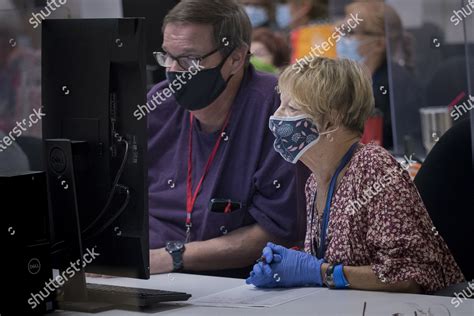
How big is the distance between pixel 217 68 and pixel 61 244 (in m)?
0.94

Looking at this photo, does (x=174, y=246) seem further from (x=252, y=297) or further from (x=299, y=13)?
(x=299, y=13)

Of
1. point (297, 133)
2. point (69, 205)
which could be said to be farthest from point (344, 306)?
point (69, 205)

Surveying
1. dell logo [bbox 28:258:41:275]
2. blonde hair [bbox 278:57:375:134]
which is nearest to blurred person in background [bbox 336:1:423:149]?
blonde hair [bbox 278:57:375:134]

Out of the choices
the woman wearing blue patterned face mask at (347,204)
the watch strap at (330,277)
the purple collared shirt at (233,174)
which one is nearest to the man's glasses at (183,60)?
the purple collared shirt at (233,174)

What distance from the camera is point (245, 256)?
294cm

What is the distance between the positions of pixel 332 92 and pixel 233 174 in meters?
0.60

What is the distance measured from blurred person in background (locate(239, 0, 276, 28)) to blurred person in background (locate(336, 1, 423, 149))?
3394mm

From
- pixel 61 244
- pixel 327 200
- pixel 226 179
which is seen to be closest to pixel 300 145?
pixel 327 200

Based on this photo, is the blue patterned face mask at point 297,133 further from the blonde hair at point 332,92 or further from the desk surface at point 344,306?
the desk surface at point 344,306

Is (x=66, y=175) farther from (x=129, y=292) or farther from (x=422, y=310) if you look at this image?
(x=422, y=310)

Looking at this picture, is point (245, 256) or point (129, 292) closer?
point (129, 292)

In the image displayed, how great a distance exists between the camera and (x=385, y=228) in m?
2.28

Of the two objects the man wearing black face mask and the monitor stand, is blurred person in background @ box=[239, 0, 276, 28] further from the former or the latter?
the monitor stand

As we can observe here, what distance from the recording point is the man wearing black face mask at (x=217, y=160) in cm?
290
